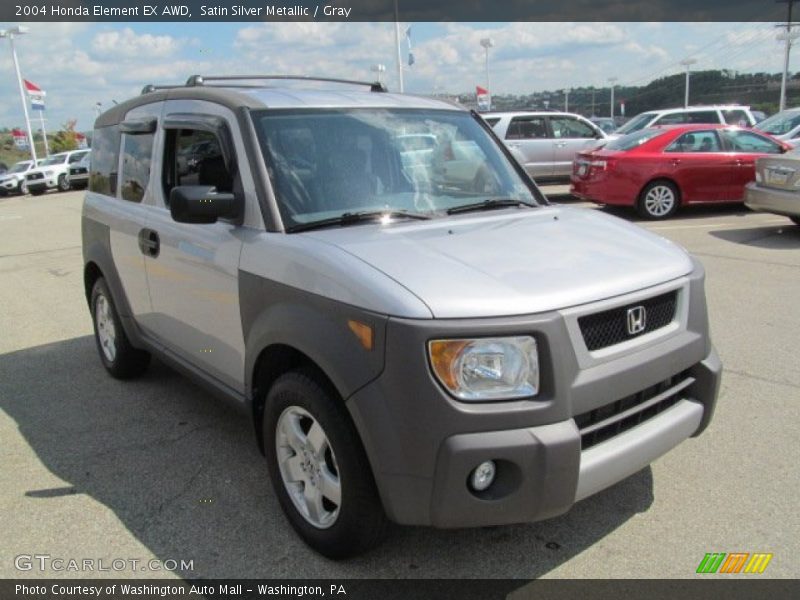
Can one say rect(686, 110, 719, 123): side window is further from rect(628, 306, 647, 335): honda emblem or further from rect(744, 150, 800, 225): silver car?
rect(628, 306, 647, 335): honda emblem

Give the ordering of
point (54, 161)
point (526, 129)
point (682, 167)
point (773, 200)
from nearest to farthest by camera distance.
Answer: point (773, 200) → point (682, 167) → point (526, 129) → point (54, 161)

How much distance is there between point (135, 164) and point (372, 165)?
1.92 m

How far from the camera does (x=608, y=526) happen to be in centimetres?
305

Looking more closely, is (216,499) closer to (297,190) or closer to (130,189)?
(297,190)

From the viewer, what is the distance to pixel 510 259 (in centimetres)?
272

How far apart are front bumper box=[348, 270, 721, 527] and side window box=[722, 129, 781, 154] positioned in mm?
10475

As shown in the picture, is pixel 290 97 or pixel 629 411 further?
pixel 290 97

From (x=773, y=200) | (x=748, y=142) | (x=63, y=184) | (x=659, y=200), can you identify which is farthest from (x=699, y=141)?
(x=63, y=184)

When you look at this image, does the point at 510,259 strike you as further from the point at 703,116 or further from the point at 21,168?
the point at 21,168

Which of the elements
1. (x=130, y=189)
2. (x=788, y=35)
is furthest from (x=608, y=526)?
(x=788, y=35)

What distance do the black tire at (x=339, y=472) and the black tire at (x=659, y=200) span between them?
9840 mm

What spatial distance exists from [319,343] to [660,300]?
1400mm

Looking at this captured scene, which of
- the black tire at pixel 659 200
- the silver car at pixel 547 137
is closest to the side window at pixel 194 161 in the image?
the black tire at pixel 659 200

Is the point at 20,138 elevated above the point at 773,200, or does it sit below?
above
